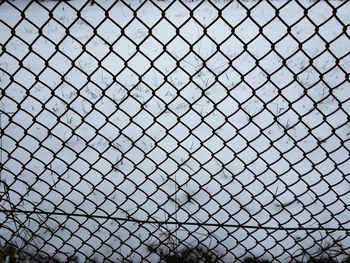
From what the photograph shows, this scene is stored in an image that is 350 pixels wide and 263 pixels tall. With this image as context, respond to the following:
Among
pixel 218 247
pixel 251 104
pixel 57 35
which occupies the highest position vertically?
pixel 57 35

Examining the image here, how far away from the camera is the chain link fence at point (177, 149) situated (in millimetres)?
1602

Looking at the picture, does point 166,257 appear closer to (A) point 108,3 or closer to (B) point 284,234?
(B) point 284,234

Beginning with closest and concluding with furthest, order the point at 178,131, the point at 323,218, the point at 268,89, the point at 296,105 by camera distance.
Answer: the point at 323,218, the point at 178,131, the point at 296,105, the point at 268,89

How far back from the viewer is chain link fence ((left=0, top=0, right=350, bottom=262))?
5.25 ft

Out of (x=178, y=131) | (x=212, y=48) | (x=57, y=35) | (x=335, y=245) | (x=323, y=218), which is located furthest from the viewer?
(x=57, y=35)

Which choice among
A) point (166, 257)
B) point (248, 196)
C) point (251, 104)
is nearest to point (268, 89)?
→ point (251, 104)

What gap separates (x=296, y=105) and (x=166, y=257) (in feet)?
6.30

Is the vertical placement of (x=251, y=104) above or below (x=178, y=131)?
above

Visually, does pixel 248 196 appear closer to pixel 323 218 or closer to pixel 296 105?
pixel 323 218

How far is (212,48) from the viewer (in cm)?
415

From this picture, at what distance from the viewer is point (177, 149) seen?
2.81 metres

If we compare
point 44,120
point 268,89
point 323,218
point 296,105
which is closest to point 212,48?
point 268,89

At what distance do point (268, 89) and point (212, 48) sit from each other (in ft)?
3.54

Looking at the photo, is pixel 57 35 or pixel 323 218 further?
pixel 57 35
